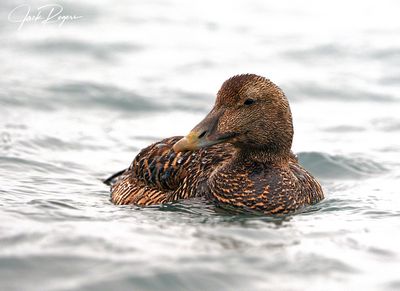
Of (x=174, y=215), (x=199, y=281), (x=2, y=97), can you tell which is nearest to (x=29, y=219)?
(x=174, y=215)

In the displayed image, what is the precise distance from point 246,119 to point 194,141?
1.79ft

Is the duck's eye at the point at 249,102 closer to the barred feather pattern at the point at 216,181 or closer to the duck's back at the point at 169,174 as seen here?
the barred feather pattern at the point at 216,181

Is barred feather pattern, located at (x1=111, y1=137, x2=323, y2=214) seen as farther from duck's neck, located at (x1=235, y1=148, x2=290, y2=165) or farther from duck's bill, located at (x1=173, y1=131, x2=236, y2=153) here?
duck's bill, located at (x1=173, y1=131, x2=236, y2=153)

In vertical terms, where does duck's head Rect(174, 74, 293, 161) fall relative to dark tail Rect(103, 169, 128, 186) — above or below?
above

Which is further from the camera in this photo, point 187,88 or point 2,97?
point 187,88

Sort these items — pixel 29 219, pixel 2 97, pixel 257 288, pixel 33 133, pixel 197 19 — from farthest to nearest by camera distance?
pixel 197 19 → pixel 2 97 → pixel 33 133 → pixel 29 219 → pixel 257 288

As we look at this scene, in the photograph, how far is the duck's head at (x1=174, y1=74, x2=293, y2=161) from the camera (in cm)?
821

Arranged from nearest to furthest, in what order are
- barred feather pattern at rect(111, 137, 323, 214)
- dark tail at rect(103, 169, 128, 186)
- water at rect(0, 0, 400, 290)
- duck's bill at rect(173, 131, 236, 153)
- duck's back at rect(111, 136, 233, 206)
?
water at rect(0, 0, 400, 290) < duck's bill at rect(173, 131, 236, 153) < barred feather pattern at rect(111, 137, 323, 214) < duck's back at rect(111, 136, 233, 206) < dark tail at rect(103, 169, 128, 186)

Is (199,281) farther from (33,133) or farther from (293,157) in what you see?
(33,133)

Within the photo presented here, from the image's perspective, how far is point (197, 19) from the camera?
1766cm

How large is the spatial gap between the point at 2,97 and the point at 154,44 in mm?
3829

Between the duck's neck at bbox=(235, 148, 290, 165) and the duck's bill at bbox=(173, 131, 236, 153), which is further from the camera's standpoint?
the duck's neck at bbox=(235, 148, 290, 165)

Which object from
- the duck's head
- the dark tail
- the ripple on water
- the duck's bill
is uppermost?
the duck's head

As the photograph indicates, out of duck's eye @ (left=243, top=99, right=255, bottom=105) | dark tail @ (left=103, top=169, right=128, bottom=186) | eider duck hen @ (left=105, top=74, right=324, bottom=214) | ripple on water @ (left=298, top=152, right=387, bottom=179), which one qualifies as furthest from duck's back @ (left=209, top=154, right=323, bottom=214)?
ripple on water @ (left=298, top=152, right=387, bottom=179)
